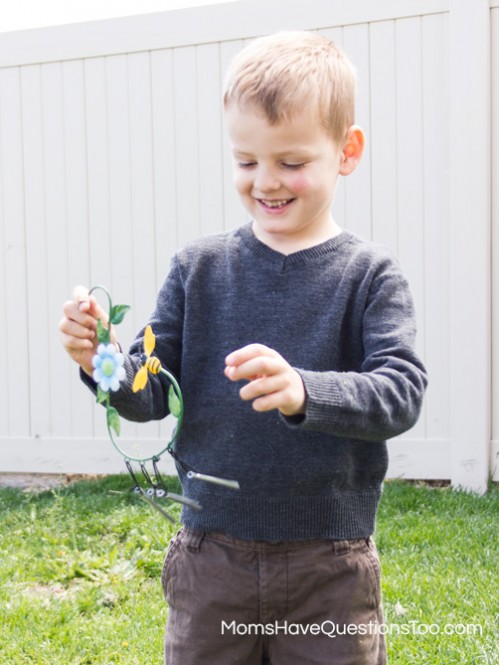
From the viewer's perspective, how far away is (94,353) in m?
1.46

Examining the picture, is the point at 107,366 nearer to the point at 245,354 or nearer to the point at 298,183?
the point at 245,354

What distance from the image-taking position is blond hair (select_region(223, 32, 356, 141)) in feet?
4.73

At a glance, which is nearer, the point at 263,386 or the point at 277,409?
the point at 263,386

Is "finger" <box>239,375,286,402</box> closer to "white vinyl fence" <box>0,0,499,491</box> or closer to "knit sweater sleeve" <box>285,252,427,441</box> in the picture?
"knit sweater sleeve" <box>285,252,427,441</box>

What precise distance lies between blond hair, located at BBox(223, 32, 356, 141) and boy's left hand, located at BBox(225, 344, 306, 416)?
44cm

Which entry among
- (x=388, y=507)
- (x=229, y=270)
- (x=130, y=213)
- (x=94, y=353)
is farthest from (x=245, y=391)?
(x=130, y=213)

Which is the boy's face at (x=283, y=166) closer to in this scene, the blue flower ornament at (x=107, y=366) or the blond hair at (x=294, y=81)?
the blond hair at (x=294, y=81)

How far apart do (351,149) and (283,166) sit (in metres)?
0.19

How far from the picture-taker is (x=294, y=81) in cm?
146

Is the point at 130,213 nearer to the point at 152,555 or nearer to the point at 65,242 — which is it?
the point at 65,242

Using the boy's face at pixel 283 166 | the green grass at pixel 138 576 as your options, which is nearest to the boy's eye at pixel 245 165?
the boy's face at pixel 283 166

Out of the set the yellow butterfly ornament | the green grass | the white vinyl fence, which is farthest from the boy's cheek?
the white vinyl fence

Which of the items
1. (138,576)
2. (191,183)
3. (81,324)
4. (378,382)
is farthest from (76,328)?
(191,183)

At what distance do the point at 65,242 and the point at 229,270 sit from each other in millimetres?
3266
